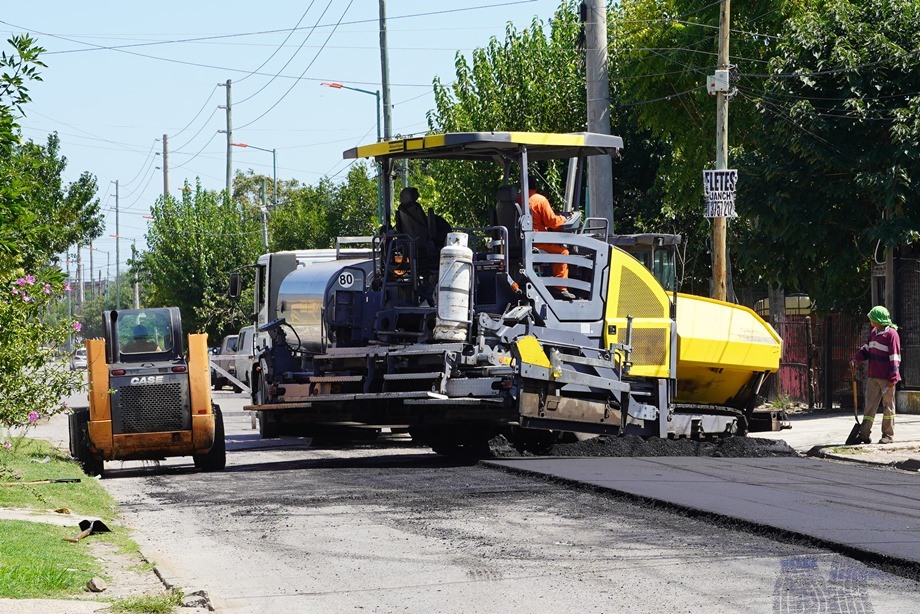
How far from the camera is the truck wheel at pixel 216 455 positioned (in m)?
15.0

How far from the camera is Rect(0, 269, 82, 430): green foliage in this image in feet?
39.4

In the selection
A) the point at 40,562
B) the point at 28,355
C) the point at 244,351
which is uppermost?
the point at 28,355

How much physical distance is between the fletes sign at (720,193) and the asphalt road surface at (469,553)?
7.97 meters

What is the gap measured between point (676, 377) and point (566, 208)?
2.20 m

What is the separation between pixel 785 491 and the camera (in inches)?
450

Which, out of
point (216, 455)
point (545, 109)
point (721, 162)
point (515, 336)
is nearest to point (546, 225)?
point (515, 336)

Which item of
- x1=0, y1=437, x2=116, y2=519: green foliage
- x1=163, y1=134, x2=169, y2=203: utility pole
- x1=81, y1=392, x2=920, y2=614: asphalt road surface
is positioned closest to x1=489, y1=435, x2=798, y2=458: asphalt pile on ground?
x1=81, y1=392, x2=920, y2=614: asphalt road surface

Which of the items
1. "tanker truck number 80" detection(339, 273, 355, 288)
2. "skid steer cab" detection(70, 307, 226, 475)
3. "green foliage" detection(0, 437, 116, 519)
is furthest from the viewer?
"tanker truck number 80" detection(339, 273, 355, 288)

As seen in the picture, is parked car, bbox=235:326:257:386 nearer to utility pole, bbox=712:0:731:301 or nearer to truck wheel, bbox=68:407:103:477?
utility pole, bbox=712:0:731:301

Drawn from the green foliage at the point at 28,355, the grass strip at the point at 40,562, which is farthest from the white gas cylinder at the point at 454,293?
the grass strip at the point at 40,562

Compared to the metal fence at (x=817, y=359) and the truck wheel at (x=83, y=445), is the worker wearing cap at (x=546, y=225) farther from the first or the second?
the metal fence at (x=817, y=359)

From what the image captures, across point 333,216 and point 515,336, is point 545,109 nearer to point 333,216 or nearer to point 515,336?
point 515,336

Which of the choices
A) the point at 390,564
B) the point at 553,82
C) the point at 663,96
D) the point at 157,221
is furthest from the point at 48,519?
the point at 157,221

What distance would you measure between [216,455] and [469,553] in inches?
272
